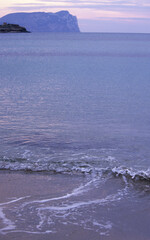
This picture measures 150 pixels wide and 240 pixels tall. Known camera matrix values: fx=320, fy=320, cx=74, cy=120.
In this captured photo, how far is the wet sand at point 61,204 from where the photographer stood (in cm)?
516

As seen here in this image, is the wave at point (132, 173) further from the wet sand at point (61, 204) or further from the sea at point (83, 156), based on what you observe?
the wet sand at point (61, 204)

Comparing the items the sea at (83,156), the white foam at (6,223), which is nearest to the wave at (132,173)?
the sea at (83,156)

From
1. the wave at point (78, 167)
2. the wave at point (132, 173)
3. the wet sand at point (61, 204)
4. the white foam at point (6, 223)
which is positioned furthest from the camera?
the wave at point (78, 167)

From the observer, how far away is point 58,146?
32.9ft

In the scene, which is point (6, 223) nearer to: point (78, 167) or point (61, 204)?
point (61, 204)

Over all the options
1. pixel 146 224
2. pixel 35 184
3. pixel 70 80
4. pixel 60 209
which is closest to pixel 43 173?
pixel 35 184

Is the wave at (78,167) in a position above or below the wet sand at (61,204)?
above

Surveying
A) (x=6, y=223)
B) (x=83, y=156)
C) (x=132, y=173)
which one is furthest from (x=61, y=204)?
(x=83, y=156)

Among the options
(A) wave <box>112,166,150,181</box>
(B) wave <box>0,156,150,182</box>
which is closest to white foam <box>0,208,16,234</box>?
(B) wave <box>0,156,150,182</box>

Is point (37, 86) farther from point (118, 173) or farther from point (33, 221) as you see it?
point (33, 221)

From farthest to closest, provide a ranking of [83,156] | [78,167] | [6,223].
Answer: [83,156] → [78,167] → [6,223]

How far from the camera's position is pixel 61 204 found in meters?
6.20

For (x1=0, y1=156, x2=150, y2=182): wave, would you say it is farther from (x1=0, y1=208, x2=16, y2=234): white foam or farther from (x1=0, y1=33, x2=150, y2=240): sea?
(x1=0, y1=208, x2=16, y2=234): white foam

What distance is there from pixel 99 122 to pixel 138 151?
11.8ft
